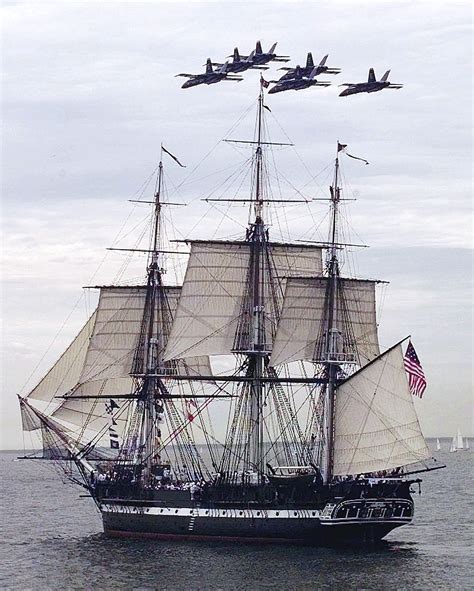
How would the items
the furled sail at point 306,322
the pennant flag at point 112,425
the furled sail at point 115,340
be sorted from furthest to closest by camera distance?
the pennant flag at point 112,425
the furled sail at point 115,340
the furled sail at point 306,322

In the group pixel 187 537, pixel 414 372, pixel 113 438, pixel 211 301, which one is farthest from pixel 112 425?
pixel 414 372

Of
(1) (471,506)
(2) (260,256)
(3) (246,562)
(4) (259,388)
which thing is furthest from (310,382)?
(1) (471,506)

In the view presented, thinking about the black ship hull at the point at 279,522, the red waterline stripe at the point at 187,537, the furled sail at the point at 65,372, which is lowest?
the red waterline stripe at the point at 187,537

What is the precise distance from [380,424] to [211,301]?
46.2 ft

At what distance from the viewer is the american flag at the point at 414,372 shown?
249 feet

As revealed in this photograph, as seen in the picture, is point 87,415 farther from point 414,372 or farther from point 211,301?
point 414,372

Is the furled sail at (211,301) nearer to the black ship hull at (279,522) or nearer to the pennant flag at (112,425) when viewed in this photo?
the pennant flag at (112,425)

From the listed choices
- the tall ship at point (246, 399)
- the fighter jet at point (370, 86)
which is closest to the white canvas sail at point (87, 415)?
the tall ship at point (246, 399)

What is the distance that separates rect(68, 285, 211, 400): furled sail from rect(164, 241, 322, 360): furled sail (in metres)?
4.93

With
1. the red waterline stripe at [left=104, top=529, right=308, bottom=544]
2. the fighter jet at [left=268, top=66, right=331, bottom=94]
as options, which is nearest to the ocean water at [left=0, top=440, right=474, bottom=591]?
the red waterline stripe at [left=104, top=529, right=308, bottom=544]

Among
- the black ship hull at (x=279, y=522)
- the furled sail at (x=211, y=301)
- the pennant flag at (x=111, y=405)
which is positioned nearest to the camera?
the black ship hull at (x=279, y=522)

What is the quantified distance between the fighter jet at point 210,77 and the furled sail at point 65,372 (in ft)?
61.5

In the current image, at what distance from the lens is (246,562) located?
71.4 metres

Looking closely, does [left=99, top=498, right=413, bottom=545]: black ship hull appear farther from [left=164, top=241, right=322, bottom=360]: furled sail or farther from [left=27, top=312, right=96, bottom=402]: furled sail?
[left=27, top=312, right=96, bottom=402]: furled sail
